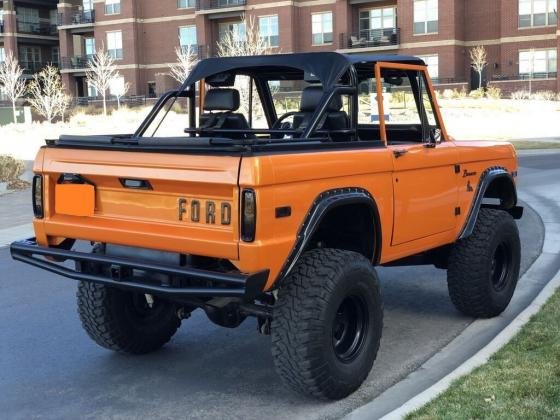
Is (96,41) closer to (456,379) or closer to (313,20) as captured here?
(313,20)

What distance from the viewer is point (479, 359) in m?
5.09

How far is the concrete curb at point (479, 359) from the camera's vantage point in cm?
433

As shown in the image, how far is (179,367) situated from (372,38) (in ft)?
166

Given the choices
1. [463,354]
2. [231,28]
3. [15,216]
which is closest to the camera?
[463,354]

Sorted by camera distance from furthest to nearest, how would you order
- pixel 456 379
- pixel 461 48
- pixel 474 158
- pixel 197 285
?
pixel 461 48 → pixel 474 158 → pixel 456 379 → pixel 197 285

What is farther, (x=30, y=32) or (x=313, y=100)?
(x=30, y=32)

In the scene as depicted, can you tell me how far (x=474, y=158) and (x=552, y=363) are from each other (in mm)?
1908

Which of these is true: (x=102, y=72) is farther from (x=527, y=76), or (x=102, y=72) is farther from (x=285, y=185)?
(x=285, y=185)

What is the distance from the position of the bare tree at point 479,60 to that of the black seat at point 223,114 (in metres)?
46.4

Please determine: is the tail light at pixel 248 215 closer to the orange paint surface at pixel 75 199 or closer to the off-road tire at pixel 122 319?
the orange paint surface at pixel 75 199

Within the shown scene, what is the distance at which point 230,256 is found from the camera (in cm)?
398

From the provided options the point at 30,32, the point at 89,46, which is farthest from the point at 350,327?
the point at 30,32

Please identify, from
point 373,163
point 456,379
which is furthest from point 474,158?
point 456,379

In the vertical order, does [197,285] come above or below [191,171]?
below
